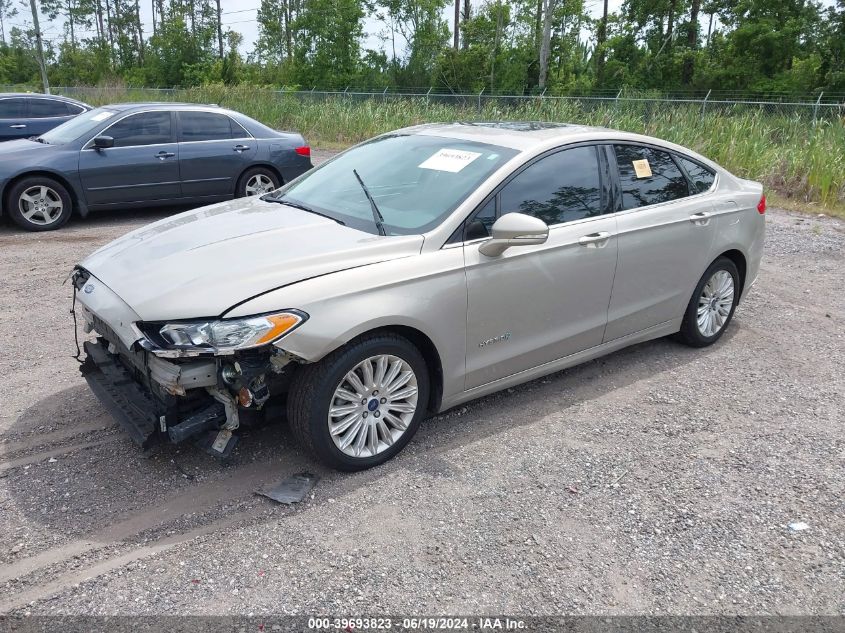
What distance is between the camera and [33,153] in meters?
8.66

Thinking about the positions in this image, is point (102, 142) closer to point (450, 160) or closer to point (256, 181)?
point (256, 181)

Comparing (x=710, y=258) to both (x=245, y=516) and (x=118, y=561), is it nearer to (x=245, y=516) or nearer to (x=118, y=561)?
(x=245, y=516)

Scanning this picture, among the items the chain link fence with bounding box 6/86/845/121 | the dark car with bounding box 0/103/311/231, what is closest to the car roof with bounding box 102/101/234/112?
the dark car with bounding box 0/103/311/231

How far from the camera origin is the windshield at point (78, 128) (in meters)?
9.07

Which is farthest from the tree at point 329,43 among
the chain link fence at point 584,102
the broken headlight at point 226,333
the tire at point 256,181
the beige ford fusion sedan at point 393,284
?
the broken headlight at point 226,333

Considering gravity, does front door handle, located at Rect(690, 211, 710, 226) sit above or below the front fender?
above

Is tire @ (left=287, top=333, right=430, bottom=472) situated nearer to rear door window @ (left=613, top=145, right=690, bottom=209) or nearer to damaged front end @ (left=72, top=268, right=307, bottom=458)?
damaged front end @ (left=72, top=268, right=307, bottom=458)

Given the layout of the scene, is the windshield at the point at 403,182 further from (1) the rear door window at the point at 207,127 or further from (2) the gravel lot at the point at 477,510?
(1) the rear door window at the point at 207,127

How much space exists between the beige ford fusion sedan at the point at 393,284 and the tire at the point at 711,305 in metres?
0.16

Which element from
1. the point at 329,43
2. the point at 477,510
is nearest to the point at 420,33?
the point at 329,43

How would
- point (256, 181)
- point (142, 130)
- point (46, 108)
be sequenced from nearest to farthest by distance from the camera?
point (142, 130) < point (256, 181) < point (46, 108)

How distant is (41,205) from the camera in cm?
885

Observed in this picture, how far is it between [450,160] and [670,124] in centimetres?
1169

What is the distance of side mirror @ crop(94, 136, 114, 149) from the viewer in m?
8.95
